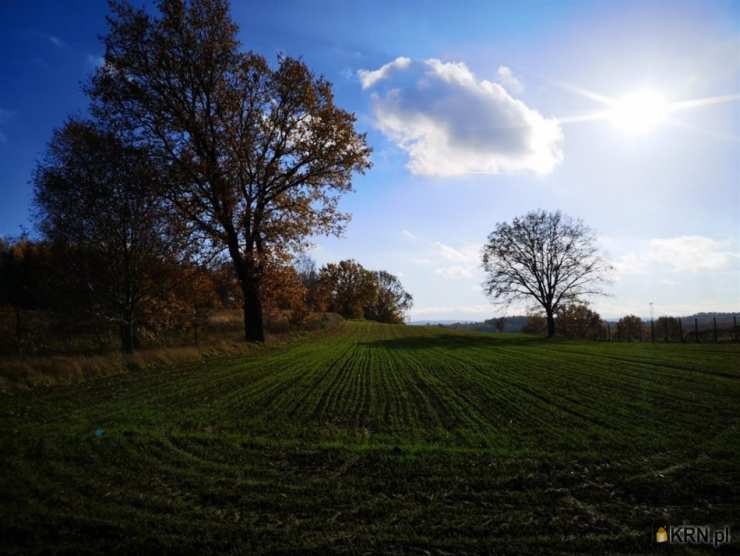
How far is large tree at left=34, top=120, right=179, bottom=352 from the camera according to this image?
59.0 ft

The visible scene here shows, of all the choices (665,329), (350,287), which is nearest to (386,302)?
(350,287)

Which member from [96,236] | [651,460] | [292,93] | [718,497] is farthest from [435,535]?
[292,93]

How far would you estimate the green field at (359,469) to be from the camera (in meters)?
4.38

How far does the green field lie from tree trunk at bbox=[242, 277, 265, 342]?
12360mm

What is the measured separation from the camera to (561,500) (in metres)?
5.33

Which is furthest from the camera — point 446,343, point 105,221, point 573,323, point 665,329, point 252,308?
point 573,323

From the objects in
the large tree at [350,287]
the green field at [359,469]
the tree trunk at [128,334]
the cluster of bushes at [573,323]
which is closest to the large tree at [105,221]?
the tree trunk at [128,334]

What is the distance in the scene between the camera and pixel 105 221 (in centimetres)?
1791

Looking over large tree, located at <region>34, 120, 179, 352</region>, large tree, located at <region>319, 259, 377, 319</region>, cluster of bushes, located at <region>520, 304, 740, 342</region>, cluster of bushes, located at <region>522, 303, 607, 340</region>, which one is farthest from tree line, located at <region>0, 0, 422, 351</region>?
large tree, located at <region>319, 259, 377, 319</region>

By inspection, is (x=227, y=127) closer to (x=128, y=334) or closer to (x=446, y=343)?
(x=128, y=334)

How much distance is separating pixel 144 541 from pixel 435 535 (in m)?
2.99

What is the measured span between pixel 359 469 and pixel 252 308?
20.6 metres

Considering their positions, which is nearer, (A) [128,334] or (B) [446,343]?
(A) [128,334]

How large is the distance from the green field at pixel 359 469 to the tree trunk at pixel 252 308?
12.4 meters
